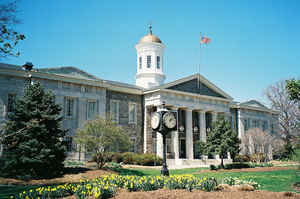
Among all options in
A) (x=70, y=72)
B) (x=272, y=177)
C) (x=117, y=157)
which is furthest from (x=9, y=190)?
(x=70, y=72)

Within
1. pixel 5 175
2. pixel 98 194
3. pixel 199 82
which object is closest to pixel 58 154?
pixel 5 175

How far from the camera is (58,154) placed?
1956cm

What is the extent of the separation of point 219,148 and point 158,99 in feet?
36.0

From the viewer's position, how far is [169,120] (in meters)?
12.8

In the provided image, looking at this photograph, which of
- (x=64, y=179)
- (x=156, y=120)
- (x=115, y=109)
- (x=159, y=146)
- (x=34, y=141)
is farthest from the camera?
(x=115, y=109)

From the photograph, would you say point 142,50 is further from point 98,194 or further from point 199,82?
point 98,194

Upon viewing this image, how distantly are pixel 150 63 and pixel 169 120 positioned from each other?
30636mm

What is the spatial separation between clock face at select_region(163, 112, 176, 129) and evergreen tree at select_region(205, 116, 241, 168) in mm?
14975

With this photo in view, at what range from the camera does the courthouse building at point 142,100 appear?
29.6 metres

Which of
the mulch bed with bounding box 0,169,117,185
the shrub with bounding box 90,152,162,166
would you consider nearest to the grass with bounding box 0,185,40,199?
the mulch bed with bounding box 0,169,117,185

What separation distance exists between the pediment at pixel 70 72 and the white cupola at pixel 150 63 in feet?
34.6

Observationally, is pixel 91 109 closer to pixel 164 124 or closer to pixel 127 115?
pixel 127 115

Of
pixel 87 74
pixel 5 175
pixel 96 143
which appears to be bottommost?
pixel 5 175

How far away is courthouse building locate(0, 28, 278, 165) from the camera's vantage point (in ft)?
97.1
